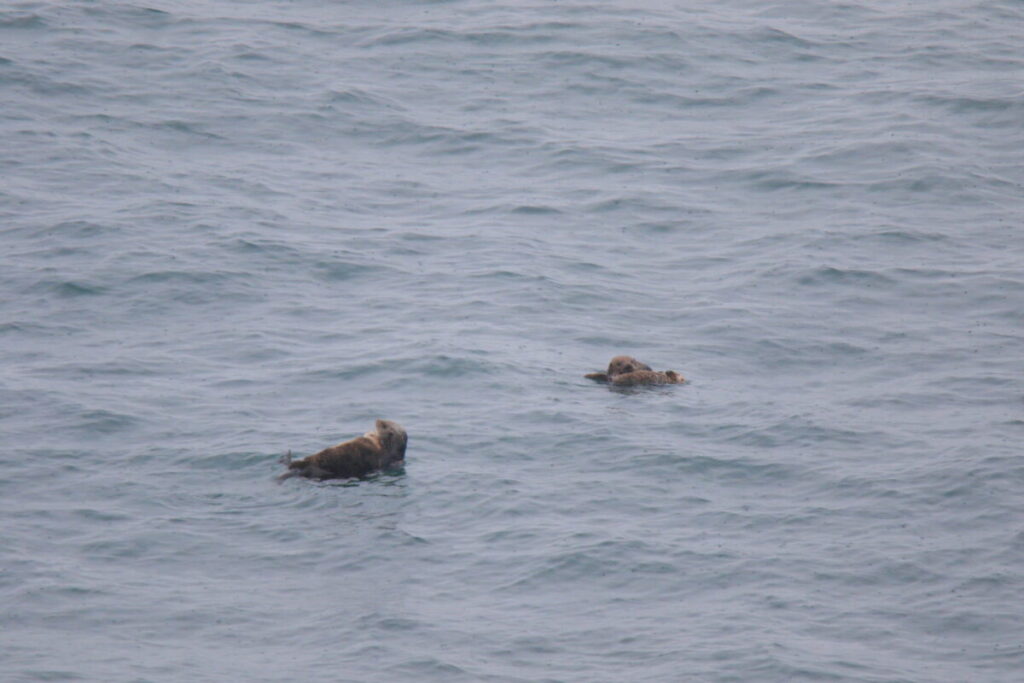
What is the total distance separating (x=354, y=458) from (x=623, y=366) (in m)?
5.07

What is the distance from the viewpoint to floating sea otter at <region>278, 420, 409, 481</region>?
52.8ft

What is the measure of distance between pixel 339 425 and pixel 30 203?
11.7 m

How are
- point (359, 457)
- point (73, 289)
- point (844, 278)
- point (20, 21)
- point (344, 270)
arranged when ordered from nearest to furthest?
1. point (359, 457)
2. point (73, 289)
3. point (844, 278)
4. point (344, 270)
5. point (20, 21)

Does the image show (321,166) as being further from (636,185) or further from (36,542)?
(36,542)

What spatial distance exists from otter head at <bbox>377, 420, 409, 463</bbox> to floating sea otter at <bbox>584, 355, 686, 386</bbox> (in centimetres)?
424

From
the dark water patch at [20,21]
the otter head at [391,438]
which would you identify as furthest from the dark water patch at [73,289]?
the dark water patch at [20,21]

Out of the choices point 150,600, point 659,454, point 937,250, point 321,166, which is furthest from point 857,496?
point 321,166

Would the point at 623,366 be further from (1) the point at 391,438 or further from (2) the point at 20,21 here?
(2) the point at 20,21

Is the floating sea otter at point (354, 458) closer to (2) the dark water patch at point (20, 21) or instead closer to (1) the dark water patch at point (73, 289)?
(1) the dark water patch at point (73, 289)

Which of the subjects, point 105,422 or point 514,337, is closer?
point 105,422

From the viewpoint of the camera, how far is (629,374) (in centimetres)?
1991

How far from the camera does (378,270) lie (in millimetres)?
25234

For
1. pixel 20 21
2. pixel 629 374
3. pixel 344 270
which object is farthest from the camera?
pixel 20 21

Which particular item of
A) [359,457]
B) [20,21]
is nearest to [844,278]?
[359,457]
